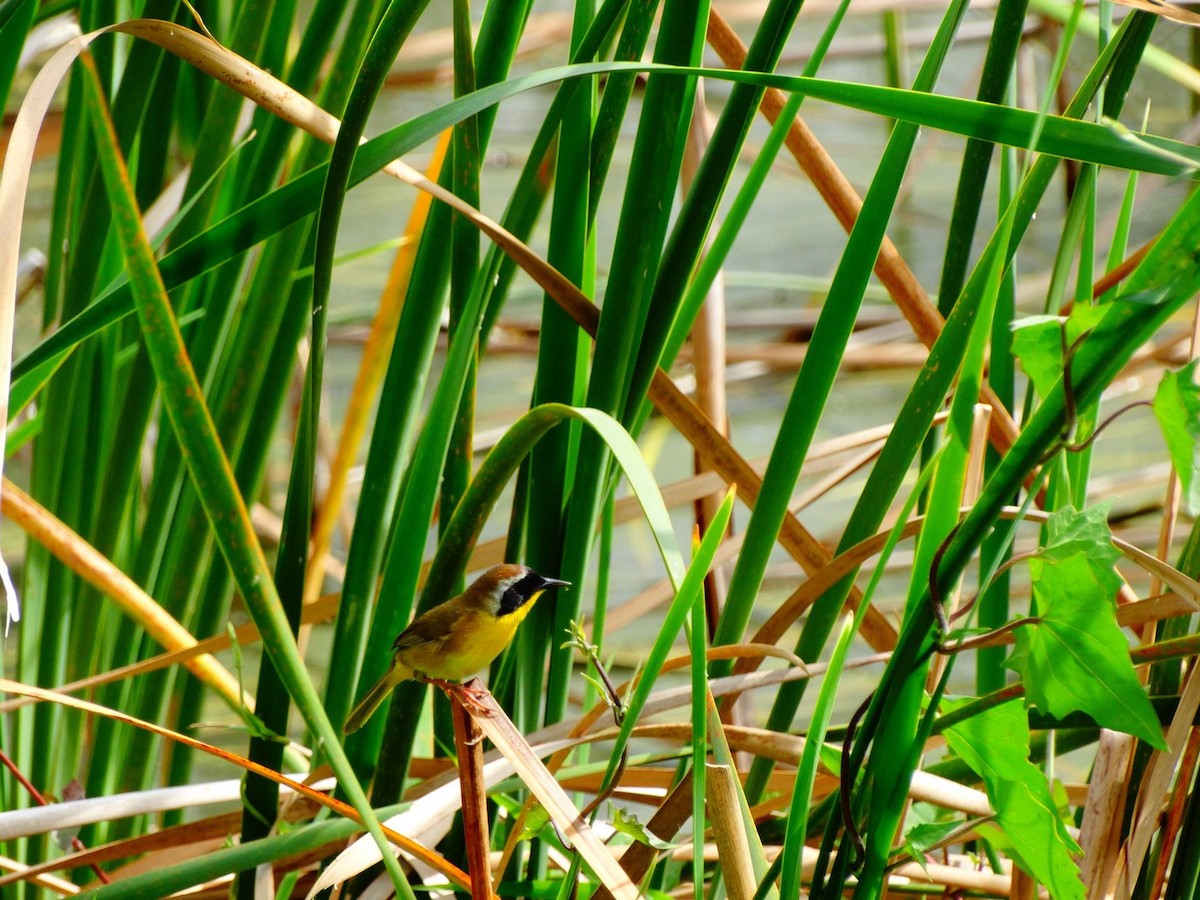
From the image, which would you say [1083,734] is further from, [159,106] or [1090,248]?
[159,106]

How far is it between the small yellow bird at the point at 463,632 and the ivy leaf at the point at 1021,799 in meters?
0.25

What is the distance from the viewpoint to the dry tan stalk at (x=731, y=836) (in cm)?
56

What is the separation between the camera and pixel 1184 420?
1.63 feet

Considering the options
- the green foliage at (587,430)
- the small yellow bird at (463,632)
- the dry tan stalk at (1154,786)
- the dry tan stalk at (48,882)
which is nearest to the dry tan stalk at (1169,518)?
the green foliage at (587,430)

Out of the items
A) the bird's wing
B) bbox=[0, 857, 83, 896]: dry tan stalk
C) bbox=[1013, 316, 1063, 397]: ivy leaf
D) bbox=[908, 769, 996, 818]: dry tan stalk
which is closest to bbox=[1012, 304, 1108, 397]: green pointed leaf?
bbox=[1013, 316, 1063, 397]: ivy leaf

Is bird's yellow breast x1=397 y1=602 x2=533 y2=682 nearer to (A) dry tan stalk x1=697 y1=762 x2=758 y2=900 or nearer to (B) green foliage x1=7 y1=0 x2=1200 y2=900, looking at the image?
(B) green foliage x1=7 y1=0 x2=1200 y2=900

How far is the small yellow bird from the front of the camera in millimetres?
713

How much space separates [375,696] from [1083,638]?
467mm

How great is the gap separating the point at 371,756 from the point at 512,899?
14 cm

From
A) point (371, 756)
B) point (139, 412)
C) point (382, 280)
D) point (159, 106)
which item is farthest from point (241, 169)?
point (382, 280)

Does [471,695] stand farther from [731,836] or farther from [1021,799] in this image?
[1021,799]

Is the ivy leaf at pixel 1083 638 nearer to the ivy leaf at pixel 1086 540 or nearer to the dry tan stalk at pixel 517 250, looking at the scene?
the ivy leaf at pixel 1086 540

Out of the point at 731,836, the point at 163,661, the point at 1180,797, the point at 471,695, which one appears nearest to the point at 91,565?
the point at 163,661

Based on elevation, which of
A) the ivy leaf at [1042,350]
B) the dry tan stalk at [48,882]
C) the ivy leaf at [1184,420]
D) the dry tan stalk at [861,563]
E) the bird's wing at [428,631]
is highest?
the ivy leaf at [1042,350]
